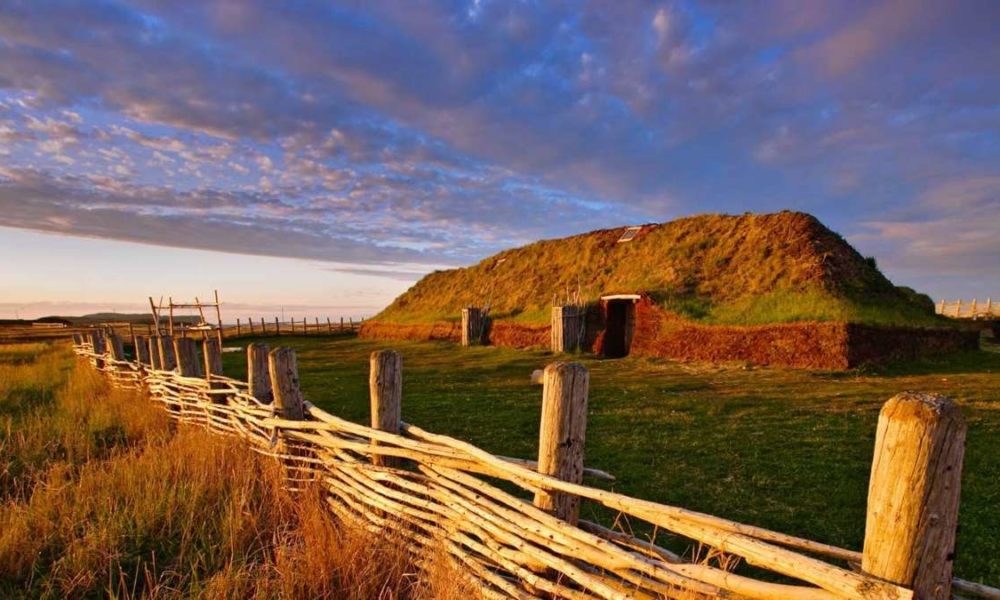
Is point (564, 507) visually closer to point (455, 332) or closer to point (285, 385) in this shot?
point (285, 385)

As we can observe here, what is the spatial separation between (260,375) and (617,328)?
15168 mm

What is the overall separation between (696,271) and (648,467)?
45.8 feet

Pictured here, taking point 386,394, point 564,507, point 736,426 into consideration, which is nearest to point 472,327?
point 736,426

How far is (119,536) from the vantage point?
3814 mm

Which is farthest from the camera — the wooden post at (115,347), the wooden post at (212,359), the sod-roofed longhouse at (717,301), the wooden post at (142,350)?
the sod-roofed longhouse at (717,301)

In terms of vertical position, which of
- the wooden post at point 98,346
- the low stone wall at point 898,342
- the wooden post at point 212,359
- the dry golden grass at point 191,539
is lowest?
the dry golden grass at point 191,539

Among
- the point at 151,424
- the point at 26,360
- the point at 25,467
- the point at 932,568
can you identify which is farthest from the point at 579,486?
the point at 26,360

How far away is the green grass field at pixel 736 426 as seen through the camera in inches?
202

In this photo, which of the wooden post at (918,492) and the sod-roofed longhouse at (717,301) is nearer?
the wooden post at (918,492)

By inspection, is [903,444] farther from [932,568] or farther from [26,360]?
[26,360]

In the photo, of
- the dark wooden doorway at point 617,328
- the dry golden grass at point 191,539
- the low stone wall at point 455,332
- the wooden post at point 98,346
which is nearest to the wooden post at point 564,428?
the dry golden grass at point 191,539

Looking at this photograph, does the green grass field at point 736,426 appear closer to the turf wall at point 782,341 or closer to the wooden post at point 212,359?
the turf wall at point 782,341

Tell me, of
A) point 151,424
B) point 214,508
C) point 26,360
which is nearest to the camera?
point 214,508

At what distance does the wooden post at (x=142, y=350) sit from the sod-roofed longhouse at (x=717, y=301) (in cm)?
1231
